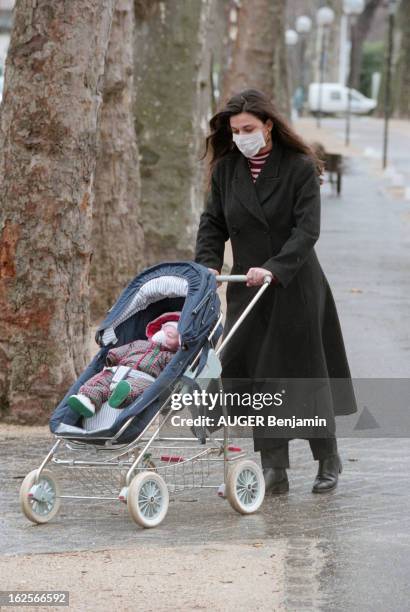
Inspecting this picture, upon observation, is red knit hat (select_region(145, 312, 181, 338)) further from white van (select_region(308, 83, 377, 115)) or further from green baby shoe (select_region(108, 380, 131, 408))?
white van (select_region(308, 83, 377, 115))

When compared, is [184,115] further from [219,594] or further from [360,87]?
[360,87]

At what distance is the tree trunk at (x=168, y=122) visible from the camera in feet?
52.9

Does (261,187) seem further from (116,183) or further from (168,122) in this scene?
(168,122)

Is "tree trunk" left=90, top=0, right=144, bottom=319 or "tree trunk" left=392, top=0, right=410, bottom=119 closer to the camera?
"tree trunk" left=90, top=0, right=144, bottom=319

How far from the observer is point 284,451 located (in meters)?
7.40

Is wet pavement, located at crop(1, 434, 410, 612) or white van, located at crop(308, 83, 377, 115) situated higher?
wet pavement, located at crop(1, 434, 410, 612)

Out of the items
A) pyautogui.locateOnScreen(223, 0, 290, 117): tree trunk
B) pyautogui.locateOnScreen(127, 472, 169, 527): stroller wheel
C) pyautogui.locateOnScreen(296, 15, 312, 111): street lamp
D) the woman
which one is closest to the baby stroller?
pyautogui.locateOnScreen(127, 472, 169, 527): stroller wheel

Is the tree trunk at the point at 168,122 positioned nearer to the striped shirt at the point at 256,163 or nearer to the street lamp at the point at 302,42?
the striped shirt at the point at 256,163

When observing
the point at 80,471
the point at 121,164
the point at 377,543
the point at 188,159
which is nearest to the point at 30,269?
the point at 80,471

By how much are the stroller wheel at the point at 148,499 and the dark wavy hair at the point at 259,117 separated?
1729 mm

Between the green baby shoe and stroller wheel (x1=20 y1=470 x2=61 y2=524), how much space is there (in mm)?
481

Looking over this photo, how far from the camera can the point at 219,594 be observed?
5.76 meters

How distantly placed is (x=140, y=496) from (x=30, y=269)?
2.75 meters

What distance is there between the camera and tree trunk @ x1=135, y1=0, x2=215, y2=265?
16.1 metres
